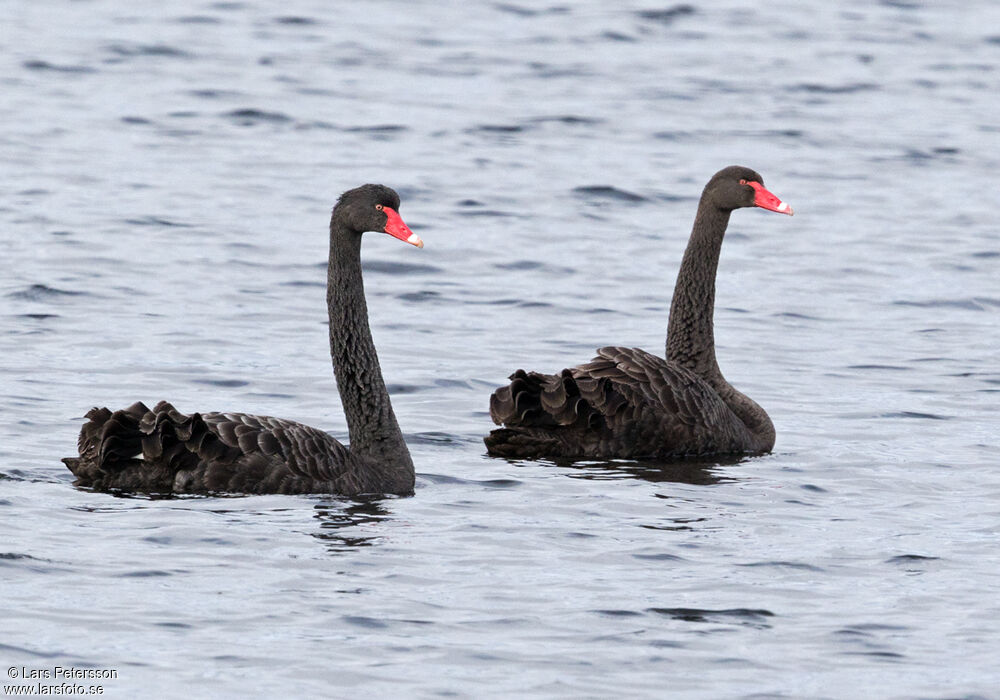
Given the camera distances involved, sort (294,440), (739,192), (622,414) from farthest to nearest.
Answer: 1. (739,192)
2. (622,414)
3. (294,440)

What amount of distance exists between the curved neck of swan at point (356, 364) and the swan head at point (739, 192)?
2.87 m

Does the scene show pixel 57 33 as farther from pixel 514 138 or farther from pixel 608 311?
pixel 608 311

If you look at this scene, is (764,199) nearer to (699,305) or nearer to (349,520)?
(699,305)

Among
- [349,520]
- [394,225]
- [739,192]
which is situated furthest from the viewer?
[739,192]

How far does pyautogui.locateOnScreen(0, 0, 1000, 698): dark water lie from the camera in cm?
794

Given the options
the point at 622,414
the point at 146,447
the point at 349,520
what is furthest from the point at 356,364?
the point at 622,414

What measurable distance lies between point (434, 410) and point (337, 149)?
435 inches

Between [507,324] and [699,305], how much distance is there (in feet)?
11.1

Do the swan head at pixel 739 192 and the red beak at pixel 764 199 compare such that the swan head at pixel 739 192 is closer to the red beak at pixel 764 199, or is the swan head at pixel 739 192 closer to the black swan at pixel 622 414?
the red beak at pixel 764 199

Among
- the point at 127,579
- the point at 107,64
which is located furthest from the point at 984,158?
the point at 127,579

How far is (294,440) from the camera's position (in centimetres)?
984

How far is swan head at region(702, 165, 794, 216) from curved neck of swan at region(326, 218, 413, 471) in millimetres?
2868
